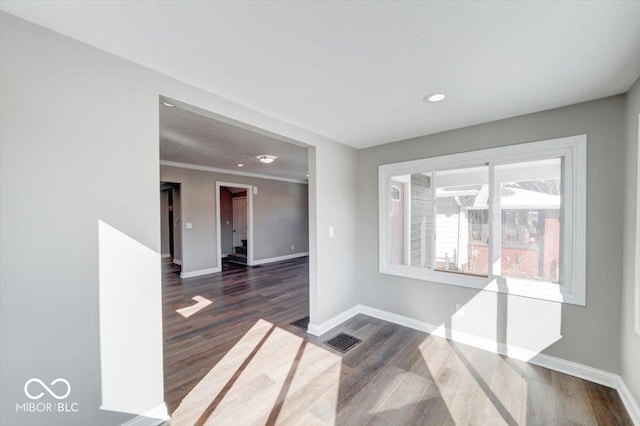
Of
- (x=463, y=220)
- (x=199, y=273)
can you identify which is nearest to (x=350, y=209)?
(x=463, y=220)

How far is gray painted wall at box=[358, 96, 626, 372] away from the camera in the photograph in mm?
2158

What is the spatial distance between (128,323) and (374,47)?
232 centimetres

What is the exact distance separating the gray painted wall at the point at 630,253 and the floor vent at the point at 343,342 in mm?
2157

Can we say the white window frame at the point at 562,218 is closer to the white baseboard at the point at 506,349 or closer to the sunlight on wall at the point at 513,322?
the sunlight on wall at the point at 513,322

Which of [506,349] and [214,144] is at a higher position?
[214,144]

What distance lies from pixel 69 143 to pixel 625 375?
13.8 feet

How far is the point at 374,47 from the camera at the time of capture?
1.55 meters

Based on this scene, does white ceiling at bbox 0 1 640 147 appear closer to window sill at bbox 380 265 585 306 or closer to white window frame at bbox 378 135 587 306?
white window frame at bbox 378 135 587 306

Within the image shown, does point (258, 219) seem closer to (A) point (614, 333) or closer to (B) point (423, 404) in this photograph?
(B) point (423, 404)

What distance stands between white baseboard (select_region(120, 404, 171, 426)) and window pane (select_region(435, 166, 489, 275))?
3.02m

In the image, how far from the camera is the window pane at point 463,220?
2.90 m

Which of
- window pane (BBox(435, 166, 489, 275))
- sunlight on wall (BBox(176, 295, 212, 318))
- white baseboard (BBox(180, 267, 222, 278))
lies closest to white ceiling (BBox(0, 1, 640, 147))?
window pane (BBox(435, 166, 489, 275))

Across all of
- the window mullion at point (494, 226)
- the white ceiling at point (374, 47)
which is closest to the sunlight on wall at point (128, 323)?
the white ceiling at point (374, 47)

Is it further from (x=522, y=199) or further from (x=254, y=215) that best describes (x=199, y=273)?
(x=522, y=199)
